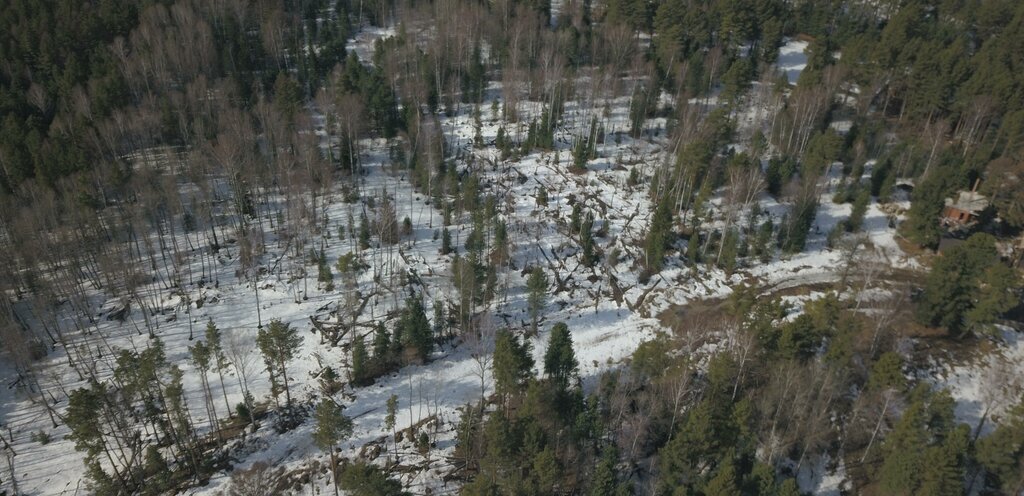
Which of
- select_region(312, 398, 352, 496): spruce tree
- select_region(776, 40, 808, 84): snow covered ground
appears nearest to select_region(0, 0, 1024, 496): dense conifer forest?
select_region(312, 398, 352, 496): spruce tree

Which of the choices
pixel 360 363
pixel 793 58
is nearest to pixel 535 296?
pixel 360 363

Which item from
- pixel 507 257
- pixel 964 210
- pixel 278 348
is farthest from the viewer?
pixel 964 210

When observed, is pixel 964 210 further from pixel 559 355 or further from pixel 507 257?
pixel 559 355

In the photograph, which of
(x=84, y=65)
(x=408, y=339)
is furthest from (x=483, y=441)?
(x=84, y=65)

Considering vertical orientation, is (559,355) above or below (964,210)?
below

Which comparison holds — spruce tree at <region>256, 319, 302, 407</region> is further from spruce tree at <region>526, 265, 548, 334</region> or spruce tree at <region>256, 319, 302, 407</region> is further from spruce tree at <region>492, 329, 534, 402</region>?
spruce tree at <region>526, 265, 548, 334</region>

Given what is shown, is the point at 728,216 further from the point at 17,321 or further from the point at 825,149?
the point at 17,321
